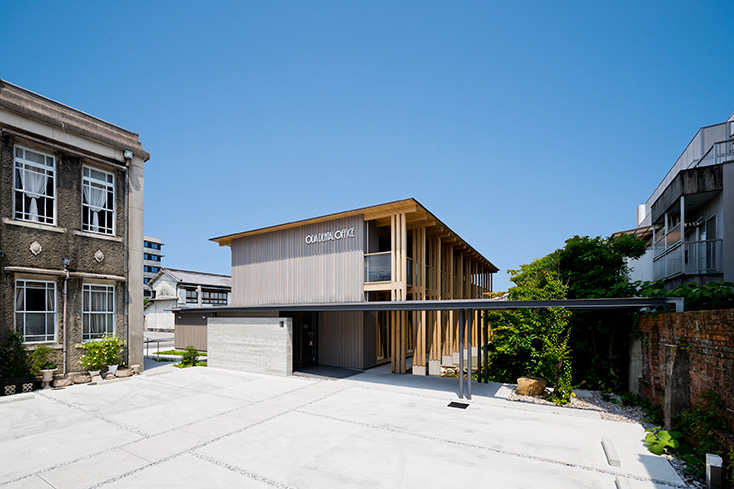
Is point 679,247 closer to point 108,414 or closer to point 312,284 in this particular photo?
point 312,284

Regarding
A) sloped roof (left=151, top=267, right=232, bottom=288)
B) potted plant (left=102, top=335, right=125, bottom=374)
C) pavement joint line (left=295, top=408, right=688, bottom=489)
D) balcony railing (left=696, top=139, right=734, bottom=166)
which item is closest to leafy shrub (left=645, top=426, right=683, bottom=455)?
pavement joint line (left=295, top=408, right=688, bottom=489)

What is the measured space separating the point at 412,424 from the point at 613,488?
3.77 metres

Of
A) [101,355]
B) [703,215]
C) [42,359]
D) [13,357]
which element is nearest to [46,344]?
[42,359]

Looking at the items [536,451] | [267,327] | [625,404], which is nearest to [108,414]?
[267,327]

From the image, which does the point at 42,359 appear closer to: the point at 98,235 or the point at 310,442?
the point at 98,235

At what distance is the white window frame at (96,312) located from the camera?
13.6m

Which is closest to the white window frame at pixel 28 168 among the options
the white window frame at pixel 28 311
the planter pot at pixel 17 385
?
the white window frame at pixel 28 311

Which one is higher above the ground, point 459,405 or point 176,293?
point 459,405

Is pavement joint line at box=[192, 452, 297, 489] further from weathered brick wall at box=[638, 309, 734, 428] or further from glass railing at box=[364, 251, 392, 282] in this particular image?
glass railing at box=[364, 251, 392, 282]

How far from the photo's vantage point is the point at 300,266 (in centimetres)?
1644

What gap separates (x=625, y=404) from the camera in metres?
9.59

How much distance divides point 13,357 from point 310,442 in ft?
34.5

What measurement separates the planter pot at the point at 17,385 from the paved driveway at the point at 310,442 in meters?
0.64

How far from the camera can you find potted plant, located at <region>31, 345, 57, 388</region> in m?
12.0
